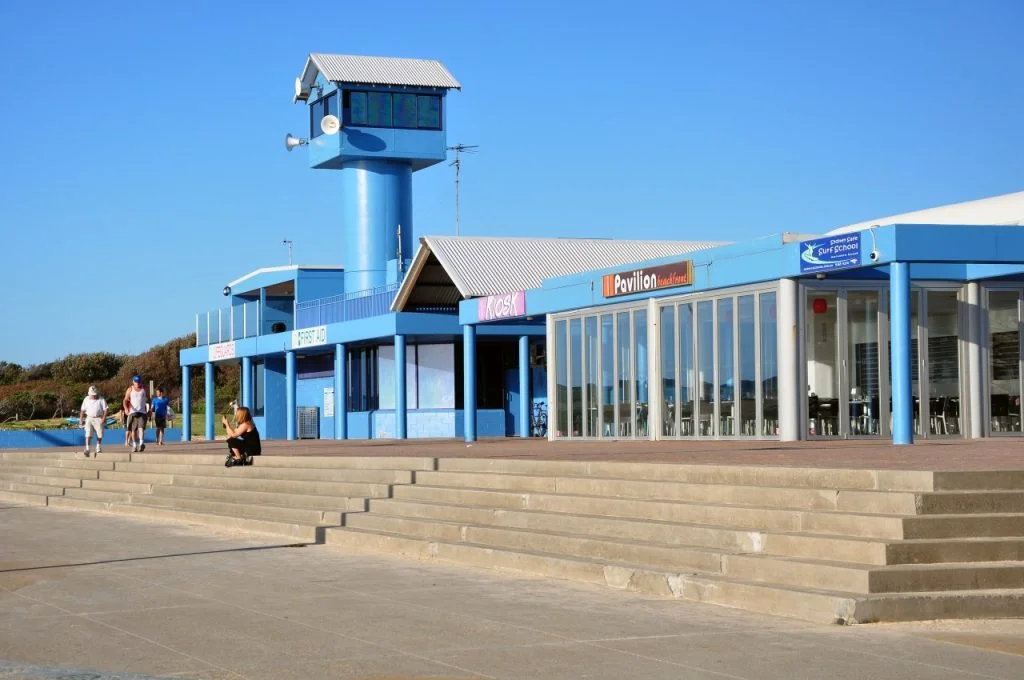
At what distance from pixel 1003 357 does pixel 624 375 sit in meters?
7.18

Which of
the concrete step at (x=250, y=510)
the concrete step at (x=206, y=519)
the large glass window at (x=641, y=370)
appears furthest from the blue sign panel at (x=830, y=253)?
the concrete step at (x=206, y=519)

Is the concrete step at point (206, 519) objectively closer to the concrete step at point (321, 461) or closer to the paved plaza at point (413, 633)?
the concrete step at point (321, 461)

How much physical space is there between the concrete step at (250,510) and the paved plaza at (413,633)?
336 cm

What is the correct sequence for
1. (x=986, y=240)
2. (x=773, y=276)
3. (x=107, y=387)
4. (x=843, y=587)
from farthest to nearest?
(x=107, y=387), (x=773, y=276), (x=986, y=240), (x=843, y=587)

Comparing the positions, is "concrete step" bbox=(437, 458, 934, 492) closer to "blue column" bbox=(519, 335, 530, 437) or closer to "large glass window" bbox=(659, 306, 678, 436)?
"large glass window" bbox=(659, 306, 678, 436)

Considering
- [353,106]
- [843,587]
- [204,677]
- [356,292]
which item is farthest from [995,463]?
[353,106]

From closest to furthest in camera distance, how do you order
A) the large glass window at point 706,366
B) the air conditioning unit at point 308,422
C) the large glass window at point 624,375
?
the large glass window at point 706,366 → the large glass window at point 624,375 → the air conditioning unit at point 308,422

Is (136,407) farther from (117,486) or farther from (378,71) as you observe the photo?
(378,71)

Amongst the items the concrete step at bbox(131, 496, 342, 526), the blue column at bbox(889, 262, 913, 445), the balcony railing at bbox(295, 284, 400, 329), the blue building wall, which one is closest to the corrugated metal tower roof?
the balcony railing at bbox(295, 284, 400, 329)

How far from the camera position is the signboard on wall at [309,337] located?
38906mm

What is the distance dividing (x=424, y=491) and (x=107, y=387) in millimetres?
77280

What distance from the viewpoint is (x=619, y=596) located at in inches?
412

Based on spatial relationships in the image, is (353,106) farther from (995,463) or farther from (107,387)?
(107,387)

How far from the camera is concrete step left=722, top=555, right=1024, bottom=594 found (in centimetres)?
926
